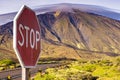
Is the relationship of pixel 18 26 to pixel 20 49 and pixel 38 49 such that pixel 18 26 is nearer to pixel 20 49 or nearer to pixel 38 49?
pixel 20 49

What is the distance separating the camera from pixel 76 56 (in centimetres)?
19988

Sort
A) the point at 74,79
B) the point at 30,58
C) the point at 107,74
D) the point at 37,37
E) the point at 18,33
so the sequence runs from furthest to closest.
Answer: the point at 107,74 → the point at 74,79 → the point at 37,37 → the point at 30,58 → the point at 18,33

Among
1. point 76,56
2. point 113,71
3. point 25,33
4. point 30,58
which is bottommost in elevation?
point 76,56

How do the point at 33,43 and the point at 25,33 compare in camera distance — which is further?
the point at 33,43

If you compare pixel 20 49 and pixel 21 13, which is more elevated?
pixel 21 13

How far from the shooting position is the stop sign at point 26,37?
11.6 feet

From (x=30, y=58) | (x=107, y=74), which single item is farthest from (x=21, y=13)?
(x=107, y=74)

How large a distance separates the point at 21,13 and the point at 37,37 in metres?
0.59

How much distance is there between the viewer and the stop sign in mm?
3547

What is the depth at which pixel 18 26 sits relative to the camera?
359 centimetres

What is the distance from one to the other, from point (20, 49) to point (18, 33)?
0.18 metres

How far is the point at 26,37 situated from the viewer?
→ 12.5 ft

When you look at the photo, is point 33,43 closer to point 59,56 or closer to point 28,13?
point 28,13

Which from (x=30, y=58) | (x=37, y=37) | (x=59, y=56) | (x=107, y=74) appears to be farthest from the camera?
(x=59, y=56)
